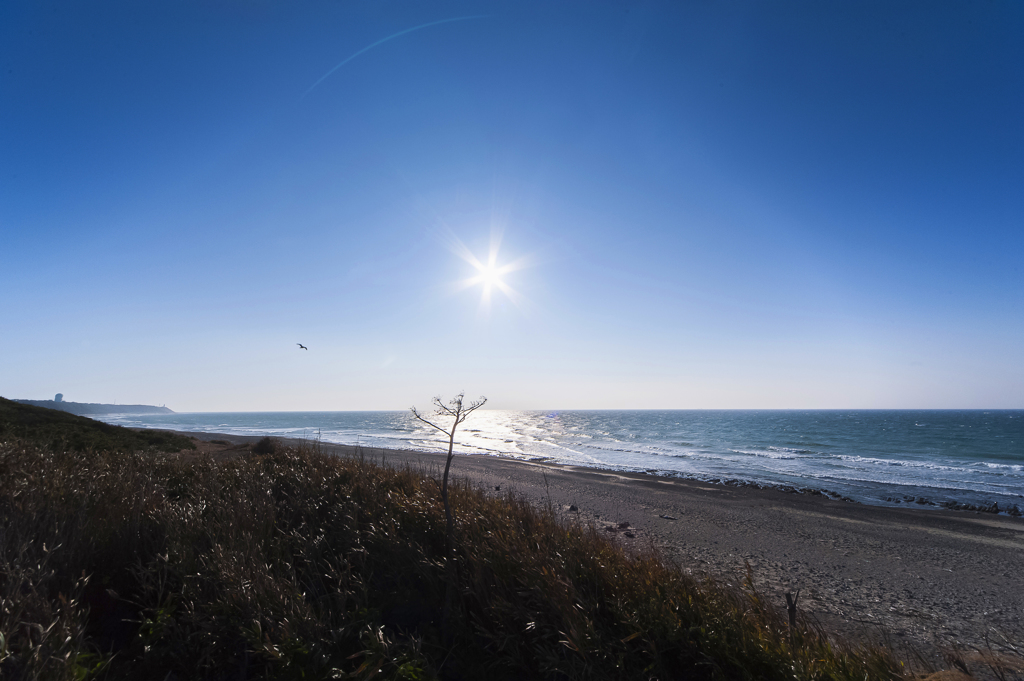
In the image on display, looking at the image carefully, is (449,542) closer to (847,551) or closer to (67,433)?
(847,551)

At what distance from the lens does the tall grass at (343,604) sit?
2900 mm

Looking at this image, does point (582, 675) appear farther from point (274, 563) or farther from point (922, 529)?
point (922, 529)

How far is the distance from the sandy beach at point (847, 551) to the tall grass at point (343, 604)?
1.17 metres

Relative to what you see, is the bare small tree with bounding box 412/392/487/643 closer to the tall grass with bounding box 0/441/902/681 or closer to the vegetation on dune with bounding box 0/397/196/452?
the tall grass with bounding box 0/441/902/681

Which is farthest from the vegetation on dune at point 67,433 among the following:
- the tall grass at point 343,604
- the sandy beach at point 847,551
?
the tall grass at point 343,604

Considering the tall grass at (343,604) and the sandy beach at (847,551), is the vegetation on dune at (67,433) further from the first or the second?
the tall grass at (343,604)

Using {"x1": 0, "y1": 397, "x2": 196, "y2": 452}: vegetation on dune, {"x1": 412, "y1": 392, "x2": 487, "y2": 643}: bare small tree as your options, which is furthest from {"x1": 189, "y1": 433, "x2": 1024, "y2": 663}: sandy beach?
{"x1": 0, "y1": 397, "x2": 196, "y2": 452}: vegetation on dune

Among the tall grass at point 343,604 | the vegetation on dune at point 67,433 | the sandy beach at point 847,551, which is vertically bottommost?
the sandy beach at point 847,551

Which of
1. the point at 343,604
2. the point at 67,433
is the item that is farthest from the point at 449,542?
the point at 67,433

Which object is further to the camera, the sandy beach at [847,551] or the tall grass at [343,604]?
the sandy beach at [847,551]

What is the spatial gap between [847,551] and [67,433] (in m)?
20.9

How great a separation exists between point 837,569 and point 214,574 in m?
10.3

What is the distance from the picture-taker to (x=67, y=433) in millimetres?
12695

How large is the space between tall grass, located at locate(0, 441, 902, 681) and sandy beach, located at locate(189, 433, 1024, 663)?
1.17 metres
